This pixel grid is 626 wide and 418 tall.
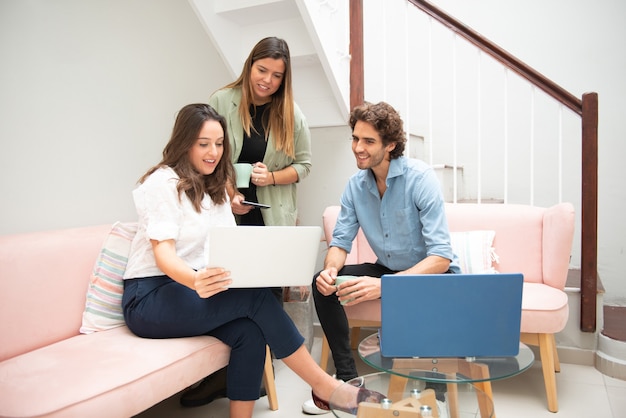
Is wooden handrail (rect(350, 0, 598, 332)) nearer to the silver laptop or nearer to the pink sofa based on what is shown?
the silver laptop

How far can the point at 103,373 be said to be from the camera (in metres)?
1.25

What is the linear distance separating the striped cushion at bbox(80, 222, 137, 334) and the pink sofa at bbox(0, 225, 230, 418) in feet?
0.12

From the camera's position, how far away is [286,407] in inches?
74.5

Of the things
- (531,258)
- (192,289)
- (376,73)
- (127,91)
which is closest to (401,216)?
(531,258)

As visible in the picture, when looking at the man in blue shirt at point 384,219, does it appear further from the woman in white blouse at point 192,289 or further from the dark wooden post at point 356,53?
the dark wooden post at point 356,53

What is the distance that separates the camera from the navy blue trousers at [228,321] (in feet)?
4.96

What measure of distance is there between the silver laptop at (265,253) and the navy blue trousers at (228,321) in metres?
0.23

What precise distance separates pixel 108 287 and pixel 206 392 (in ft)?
2.01

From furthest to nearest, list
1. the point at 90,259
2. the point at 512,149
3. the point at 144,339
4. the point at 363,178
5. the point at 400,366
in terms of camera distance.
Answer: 1. the point at 512,149
2. the point at 363,178
3. the point at 90,259
4. the point at 144,339
5. the point at 400,366

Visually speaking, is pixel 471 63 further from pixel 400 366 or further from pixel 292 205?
pixel 400 366

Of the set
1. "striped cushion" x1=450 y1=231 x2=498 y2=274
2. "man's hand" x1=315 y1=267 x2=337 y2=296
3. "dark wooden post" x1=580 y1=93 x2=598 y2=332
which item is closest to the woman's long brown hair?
"man's hand" x1=315 y1=267 x2=337 y2=296

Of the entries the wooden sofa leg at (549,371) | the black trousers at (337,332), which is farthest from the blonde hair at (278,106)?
the wooden sofa leg at (549,371)

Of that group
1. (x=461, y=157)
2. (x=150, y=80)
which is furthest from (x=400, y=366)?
(x=461, y=157)

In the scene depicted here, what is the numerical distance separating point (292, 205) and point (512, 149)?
6.87ft
